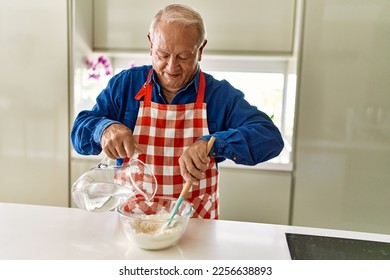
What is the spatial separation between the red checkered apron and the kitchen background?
1.99 feet

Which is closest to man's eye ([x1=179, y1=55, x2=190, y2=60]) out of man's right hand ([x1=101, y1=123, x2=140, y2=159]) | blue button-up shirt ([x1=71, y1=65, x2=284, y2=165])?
blue button-up shirt ([x1=71, y1=65, x2=284, y2=165])

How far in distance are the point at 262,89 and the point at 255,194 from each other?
0.64 meters

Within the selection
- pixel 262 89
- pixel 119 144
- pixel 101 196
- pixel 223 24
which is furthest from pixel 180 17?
pixel 262 89

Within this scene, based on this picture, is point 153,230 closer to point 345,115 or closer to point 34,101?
point 345,115

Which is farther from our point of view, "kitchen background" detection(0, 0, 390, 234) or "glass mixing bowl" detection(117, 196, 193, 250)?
"kitchen background" detection(0, 0, 390, 234)

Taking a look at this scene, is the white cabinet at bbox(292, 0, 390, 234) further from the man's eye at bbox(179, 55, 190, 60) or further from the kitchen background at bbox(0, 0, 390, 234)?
the man's eye at bbox(179, 55, 190, 60)

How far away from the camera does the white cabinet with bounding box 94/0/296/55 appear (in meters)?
1.79

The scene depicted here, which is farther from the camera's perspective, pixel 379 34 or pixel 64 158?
pixel 64 158

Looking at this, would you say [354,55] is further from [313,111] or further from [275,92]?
[275,92]
